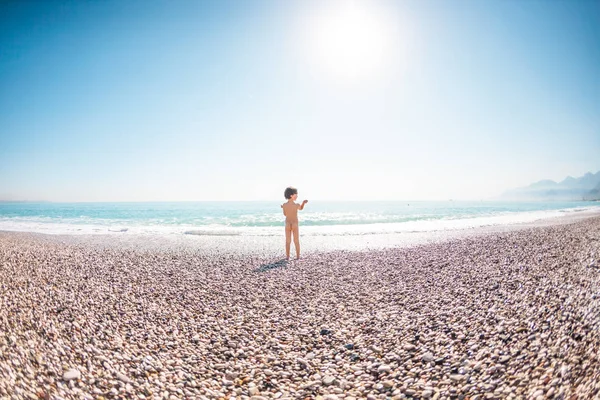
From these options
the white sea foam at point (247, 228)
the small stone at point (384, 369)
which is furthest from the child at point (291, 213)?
the white sea foam at point (247, 228)

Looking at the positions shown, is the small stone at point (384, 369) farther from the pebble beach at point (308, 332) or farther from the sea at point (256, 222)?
the sea at point (256, 222)

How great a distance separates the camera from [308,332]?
5121 mm

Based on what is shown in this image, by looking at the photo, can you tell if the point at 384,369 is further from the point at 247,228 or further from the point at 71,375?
the point at 247,228

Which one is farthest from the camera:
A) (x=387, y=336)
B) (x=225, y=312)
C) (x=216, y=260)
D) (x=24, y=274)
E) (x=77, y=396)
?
(x=216, y=260)

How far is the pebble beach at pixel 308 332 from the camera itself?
11.8 feet

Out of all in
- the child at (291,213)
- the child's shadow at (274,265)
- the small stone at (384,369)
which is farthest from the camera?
the child at (291,213)

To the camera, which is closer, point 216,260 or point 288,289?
point 288,289

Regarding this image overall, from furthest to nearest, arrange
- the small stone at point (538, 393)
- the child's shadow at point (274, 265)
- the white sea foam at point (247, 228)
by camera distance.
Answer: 1. the white sea foam at point (247, 228)
2. the child's shadow at point (274, 265)
3. the small stone at point (538, 393)

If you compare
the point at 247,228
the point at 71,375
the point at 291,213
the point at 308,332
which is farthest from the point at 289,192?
the point at 247,228

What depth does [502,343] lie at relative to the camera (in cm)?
418

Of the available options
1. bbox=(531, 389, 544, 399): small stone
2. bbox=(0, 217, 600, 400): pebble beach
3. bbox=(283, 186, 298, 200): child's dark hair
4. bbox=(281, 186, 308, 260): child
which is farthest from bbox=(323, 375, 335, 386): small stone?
bbox=(283, 186, 298, 200): child's dark hair

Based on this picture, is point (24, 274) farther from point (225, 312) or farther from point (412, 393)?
point (412, 393)

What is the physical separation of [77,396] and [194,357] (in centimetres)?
147

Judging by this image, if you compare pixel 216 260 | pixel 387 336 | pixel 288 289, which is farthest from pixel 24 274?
pixel 387 336
